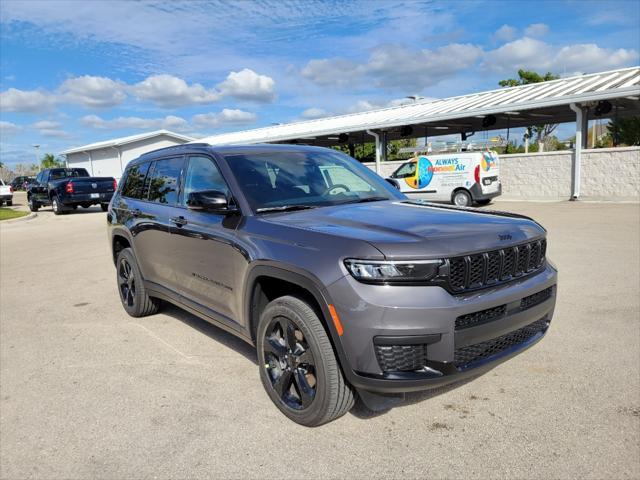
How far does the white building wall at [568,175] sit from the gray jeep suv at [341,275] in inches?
636

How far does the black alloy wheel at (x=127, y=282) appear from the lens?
5.51 metres

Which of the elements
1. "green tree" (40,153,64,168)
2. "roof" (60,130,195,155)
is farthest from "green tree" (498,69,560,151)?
"green tree" (40,153,64,168)

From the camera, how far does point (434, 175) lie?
718 inches

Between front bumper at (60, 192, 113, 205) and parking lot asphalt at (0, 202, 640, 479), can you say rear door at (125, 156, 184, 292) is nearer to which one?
parking lot asphalt at (0, 202, 640, 479)

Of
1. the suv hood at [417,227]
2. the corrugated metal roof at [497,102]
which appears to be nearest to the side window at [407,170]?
the corrugated metal roof at [497,102]

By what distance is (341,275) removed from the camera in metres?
2.69

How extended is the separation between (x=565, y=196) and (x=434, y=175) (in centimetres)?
513

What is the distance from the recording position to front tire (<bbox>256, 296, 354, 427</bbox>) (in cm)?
286

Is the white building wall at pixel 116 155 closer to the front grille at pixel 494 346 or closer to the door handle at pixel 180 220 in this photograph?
the door handle at pixel 180 220

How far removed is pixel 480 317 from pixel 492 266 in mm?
311

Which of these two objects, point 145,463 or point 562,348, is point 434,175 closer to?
point 562,348

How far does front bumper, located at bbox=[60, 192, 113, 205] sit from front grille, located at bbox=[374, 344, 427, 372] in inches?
802

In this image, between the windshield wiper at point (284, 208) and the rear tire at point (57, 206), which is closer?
the windshield wiper at point (284, 208)

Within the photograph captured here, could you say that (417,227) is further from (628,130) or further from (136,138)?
(136,138)
